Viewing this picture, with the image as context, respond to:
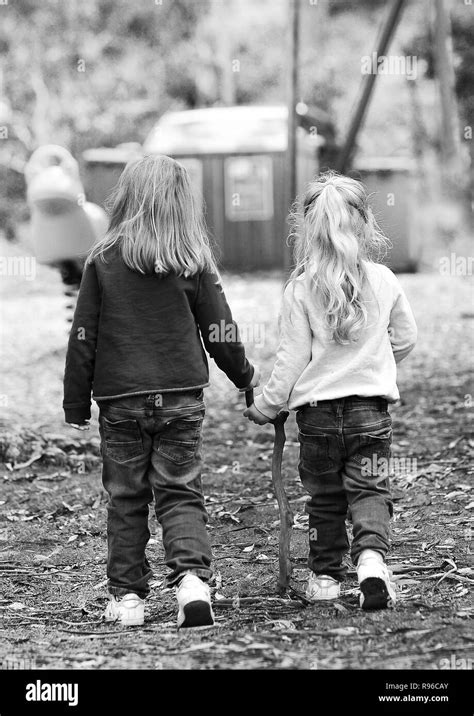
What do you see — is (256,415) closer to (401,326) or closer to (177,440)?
(177,440)

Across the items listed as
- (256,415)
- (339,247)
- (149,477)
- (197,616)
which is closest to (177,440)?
(149,477)

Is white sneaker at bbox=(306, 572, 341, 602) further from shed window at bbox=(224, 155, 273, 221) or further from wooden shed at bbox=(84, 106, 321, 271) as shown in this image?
shed window at bbox=(224, 155, 273, 221)

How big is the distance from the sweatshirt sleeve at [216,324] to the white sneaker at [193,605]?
74 cm

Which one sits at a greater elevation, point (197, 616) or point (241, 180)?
point (241, 180)

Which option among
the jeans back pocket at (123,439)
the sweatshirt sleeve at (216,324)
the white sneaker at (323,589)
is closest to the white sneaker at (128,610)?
the jeans back pocket at (123,439)

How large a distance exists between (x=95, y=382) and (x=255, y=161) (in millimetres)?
15769

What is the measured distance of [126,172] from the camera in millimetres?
3635

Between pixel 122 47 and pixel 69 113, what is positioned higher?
pixel 122 47

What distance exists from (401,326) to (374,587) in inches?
35.3

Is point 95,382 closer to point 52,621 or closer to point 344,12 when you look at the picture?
point 52,621

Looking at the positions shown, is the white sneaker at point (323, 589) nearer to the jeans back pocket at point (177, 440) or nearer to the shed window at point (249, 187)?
the jeans back pocket at point (177, 440)

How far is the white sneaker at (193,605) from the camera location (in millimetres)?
3348

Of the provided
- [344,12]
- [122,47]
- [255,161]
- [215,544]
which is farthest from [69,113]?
[215,544]

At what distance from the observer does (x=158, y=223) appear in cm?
354
